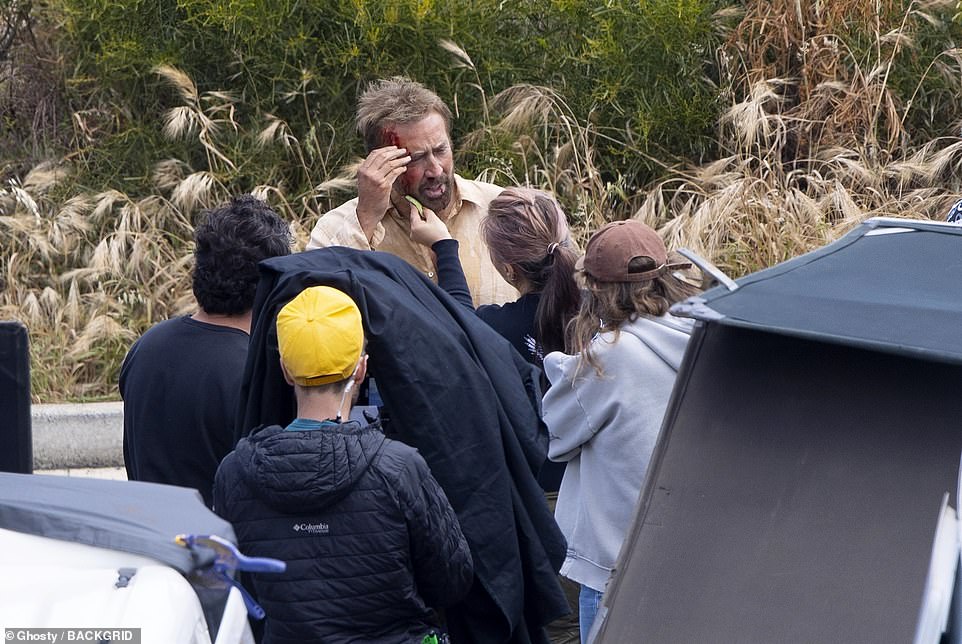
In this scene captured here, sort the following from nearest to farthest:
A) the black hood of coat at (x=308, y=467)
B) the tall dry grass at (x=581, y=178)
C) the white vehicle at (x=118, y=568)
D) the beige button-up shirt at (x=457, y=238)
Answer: the white vehicle at (x=118, y=568)
the black hood of coat at (x=308, y=467)
the beige button-up shirt at (x=457, y=238)
the tall dry grass at (x=581, y=178)

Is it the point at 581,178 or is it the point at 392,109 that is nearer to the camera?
the point at 392,109

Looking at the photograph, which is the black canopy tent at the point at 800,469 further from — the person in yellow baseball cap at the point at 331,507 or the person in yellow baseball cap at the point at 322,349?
the person in yellow baseball cap at the point at 322,349

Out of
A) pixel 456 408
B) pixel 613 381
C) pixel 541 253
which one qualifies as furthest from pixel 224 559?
pixel 541 253

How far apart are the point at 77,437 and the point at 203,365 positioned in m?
3.69

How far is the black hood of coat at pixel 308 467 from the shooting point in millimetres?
2639

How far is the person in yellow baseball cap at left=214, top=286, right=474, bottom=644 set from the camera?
266 centimetres

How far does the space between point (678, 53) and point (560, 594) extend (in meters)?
5.41

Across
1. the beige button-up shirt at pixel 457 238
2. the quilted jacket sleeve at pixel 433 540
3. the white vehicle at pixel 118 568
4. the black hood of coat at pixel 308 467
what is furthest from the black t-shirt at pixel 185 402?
the white vehicle at pixel 118 568

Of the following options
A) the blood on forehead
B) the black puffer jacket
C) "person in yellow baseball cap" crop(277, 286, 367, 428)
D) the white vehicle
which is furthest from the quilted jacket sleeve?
the blood on forehead

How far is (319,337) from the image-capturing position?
8.88 feet

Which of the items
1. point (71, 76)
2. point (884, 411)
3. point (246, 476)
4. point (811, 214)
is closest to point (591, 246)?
point (246, 476)

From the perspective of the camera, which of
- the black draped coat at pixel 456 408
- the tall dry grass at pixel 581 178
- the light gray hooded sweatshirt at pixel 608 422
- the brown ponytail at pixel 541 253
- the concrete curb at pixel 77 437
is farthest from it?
the tall dry grass at pixel 581 178

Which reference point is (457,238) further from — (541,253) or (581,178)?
A: (581,178)

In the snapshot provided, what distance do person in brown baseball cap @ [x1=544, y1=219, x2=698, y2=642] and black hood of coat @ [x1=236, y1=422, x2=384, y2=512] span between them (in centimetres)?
76
